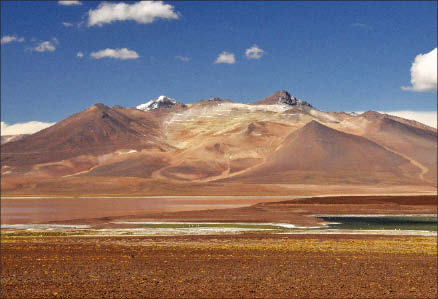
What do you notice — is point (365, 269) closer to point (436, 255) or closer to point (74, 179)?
point (436, 255)

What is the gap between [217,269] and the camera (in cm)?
2488

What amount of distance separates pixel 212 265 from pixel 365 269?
5.98 meters

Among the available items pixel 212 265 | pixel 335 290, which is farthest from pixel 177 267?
pixel 335 290

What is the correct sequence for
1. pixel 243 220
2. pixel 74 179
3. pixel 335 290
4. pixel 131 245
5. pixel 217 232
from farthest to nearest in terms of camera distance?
pixel 74 179 < pixel 243 220 < pixel 217 232 < pixel 131 245 < pixel 335 290

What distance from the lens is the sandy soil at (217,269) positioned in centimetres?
2028

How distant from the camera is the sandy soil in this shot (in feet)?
66.5

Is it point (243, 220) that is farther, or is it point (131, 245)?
point (243, 220)

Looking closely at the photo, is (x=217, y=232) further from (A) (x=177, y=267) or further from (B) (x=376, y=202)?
(B) (x=376, y=202)

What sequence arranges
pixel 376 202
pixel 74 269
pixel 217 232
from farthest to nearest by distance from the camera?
1. pixel 376 202
2. pixel 217 232
3. pixel 74 269

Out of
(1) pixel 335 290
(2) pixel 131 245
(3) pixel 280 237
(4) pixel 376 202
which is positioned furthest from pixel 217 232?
(4) pixel 376 202

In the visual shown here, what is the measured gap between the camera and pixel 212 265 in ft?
85.3

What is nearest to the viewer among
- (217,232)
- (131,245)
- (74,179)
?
(131,245)

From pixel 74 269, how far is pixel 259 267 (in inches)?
279

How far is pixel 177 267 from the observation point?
25297 mm
